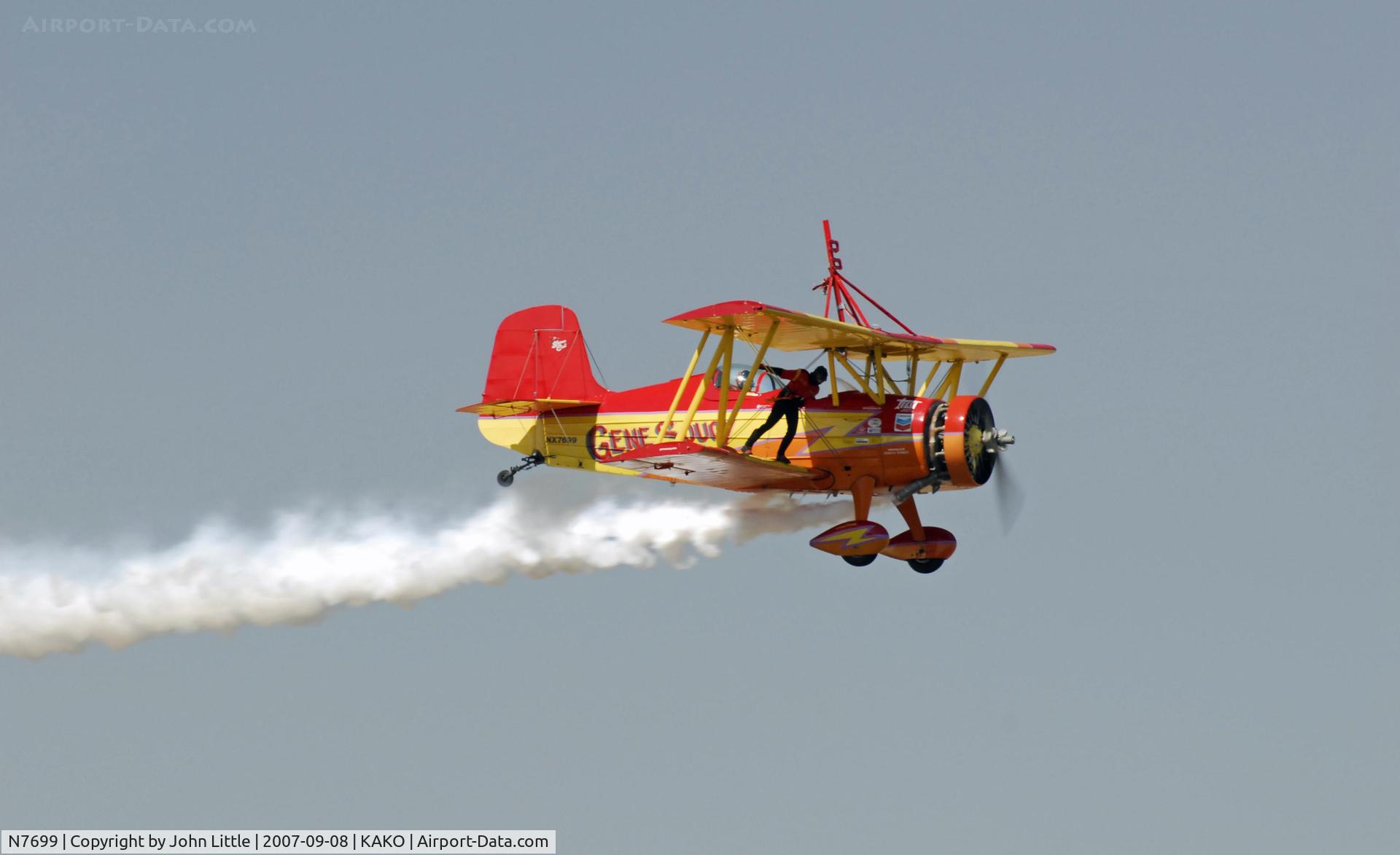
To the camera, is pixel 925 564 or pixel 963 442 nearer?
pixel 963 442

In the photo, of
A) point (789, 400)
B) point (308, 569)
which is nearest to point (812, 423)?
point (789, 400)

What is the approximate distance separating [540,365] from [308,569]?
494cm

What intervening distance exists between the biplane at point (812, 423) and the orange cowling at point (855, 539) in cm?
1

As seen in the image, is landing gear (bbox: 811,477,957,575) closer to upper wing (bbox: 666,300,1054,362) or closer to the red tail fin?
upper wing (bbox: 666,300,1054,362)

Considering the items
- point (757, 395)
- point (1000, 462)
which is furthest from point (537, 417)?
point (1000, 462)

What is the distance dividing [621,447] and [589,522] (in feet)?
5.46

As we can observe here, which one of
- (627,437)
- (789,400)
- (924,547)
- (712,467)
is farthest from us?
(627,437)

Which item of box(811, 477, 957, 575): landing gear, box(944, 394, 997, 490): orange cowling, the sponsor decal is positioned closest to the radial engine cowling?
box(944, 394, 997, 490): orange cowling

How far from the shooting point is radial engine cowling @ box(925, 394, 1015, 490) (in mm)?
37844

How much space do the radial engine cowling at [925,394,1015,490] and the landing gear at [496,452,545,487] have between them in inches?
249

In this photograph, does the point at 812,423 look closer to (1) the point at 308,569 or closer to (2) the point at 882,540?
(2) the point at 882,540

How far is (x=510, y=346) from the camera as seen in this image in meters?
41.8

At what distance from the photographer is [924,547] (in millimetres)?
39188

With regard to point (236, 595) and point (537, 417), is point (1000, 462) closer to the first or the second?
point (537, 417)
